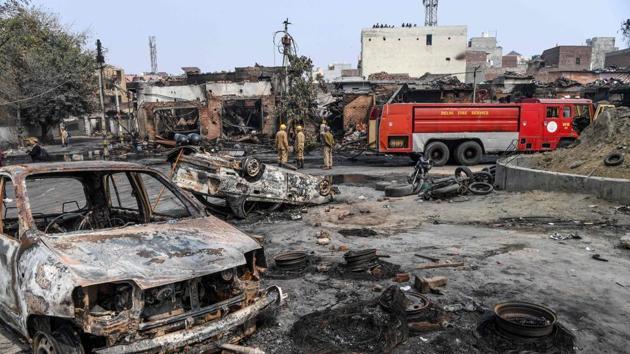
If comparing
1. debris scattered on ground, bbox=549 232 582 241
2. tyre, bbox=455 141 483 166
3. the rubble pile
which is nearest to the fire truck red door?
tyre, bbox=455 141 483 166

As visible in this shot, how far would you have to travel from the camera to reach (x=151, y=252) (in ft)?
12.3

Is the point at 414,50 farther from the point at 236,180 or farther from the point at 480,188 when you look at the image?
the point at 236,180

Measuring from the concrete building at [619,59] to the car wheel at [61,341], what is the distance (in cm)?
5321

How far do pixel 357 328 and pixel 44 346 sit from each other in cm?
250

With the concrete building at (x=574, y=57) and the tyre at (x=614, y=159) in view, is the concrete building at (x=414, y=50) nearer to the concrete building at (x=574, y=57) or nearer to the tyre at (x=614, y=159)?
the concrete building at (x=574, y=57)

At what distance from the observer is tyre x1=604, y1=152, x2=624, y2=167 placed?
396 inches

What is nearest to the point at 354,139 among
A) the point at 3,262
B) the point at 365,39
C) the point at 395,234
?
the point at 395,234

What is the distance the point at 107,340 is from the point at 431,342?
2.56 m

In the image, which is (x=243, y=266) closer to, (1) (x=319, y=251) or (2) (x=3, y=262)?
(2) (x=3, y=262)

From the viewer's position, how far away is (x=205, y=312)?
354cm

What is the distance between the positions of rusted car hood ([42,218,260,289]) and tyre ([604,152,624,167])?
897 centimetres

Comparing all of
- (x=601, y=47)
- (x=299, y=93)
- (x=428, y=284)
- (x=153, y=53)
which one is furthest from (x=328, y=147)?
(x=153, y=53)

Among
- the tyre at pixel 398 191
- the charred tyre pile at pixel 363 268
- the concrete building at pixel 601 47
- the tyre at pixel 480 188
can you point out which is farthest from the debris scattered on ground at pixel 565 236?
the concrete building at pixel 601 47

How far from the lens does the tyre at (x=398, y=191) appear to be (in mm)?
11938
